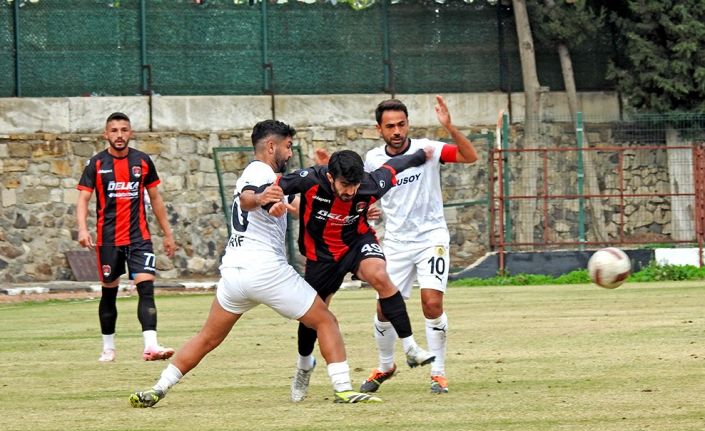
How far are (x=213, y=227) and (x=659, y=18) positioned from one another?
30.2 ft

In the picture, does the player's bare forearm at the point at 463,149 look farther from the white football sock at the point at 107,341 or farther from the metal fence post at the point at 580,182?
the metal fence post at the point at 580,182

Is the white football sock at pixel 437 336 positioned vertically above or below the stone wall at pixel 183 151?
below

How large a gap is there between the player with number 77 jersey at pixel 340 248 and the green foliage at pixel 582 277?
49.4 feet

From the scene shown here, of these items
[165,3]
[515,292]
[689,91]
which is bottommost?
[515,292]

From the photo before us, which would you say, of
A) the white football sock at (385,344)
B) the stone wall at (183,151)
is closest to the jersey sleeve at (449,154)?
the white football sock at (385,344)

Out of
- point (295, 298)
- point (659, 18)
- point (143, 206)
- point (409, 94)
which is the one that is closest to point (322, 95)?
point (409, 94)

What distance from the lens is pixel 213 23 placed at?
28094 mm

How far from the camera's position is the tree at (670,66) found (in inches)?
1106

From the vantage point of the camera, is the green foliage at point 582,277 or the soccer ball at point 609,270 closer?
the soccer ball at point 609,270

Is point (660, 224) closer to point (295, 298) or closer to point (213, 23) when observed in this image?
point (213, 23)

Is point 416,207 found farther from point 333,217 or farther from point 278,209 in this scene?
point 278,209

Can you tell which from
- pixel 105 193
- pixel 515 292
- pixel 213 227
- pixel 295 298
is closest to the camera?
pixel 295 298

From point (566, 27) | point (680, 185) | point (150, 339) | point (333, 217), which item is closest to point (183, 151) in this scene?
point (566, 27)

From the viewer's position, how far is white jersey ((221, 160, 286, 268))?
32.0ft
